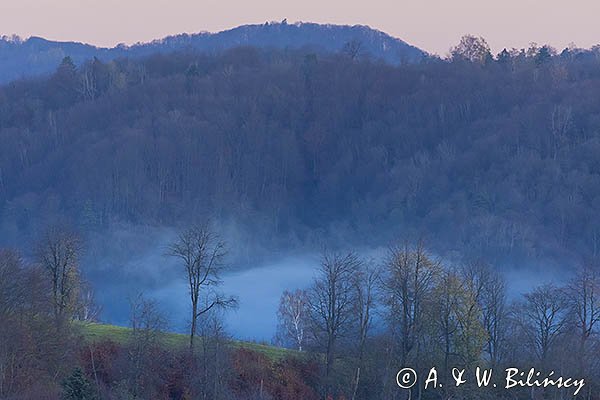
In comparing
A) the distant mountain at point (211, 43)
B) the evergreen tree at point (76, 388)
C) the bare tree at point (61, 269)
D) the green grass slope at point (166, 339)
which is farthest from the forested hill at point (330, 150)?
the distant mountain at point (211, 43)

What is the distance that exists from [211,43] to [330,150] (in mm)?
94217

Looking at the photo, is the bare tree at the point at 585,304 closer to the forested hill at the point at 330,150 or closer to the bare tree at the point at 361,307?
the bare tree at the point at 361,307

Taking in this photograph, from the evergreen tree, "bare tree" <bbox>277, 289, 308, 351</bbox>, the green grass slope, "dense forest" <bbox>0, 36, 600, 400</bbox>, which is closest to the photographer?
the evergreen tree

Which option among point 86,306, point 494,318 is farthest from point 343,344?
point 86,306

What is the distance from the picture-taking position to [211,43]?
181 meters

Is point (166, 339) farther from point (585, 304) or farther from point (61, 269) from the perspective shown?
point (585, 304)

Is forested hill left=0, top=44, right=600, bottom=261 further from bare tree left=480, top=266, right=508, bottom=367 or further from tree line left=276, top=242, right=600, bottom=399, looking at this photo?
tree line left=276, top=242, right=600, bottom=399

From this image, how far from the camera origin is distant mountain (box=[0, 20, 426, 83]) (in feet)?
568

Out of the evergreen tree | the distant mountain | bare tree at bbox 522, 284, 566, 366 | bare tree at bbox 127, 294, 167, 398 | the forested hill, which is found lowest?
the evergreen tree

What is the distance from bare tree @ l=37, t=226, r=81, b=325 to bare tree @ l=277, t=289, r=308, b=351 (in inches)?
512

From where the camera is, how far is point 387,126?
298 ft

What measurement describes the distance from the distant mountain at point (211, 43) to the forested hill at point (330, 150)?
66.4 meters

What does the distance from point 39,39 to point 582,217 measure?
14561cm

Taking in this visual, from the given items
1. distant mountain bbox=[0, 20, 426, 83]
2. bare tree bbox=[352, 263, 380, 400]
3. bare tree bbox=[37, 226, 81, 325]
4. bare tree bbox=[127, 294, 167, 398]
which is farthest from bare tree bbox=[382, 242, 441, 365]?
distant mountain bbox=[0, 20, 426, 83]
